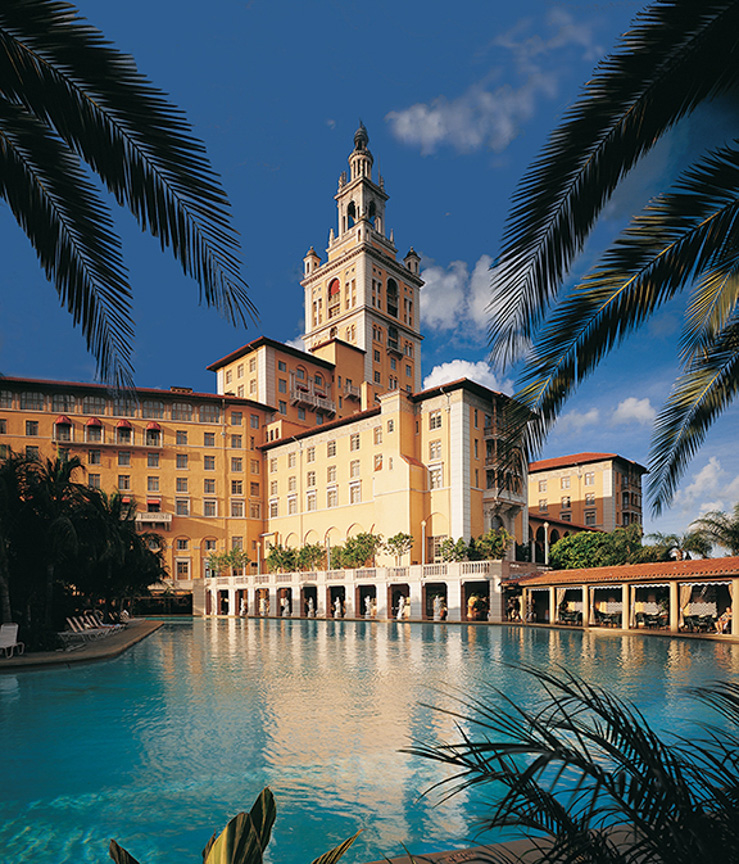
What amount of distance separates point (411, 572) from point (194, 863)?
36.9 meters

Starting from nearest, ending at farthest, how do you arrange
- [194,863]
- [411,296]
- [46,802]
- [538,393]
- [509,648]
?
[538,393], [194,863], [46,802], [509,648], [411,296]

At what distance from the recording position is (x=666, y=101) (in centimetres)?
361

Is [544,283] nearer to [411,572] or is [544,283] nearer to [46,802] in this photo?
[46,802]

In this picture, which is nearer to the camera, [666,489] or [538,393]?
[538,393]

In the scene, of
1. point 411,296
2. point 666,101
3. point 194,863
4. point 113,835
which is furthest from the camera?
point 411,296

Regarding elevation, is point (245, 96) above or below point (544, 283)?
above

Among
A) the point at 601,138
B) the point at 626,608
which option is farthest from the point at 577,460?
the point at 601,138

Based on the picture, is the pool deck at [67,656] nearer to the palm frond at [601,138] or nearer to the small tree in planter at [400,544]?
the palm frond at [601,138]

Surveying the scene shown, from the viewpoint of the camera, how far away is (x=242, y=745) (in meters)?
8.77

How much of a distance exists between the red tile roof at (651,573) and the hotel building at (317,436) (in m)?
11.2

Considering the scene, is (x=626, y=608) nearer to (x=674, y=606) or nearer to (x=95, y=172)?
(x=674, y=606)

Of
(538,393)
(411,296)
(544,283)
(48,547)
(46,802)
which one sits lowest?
(46,802)

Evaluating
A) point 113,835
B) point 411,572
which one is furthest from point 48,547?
point 411,572

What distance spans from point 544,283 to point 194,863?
528cm
